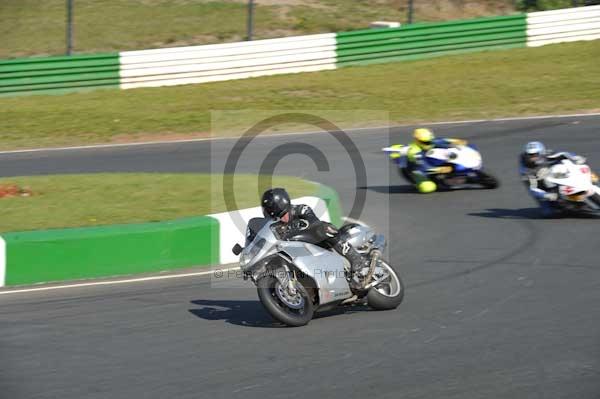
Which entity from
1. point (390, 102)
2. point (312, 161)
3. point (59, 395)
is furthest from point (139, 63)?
point (59, 395)

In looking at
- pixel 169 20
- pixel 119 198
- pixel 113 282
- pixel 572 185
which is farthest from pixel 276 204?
pixel 169 20

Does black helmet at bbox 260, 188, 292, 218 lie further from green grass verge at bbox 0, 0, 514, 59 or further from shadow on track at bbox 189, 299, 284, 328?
green grass verge at bbox 0, 0, 514, 59

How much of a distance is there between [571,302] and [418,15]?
22960 mm

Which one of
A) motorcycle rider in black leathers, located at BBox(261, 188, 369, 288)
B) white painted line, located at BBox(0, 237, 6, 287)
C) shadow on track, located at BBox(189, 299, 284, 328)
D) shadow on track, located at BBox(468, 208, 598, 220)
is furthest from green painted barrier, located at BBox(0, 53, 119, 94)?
motorcycle rider in black leathers, located at BBox(261, 188, 369, 288)

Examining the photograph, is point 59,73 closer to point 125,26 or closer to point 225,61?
point 225,61

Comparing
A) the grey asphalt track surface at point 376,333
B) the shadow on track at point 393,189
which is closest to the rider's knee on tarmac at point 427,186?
→ the shadow on track at point 393,189

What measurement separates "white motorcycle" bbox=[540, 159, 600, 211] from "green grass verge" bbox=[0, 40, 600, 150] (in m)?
8.69

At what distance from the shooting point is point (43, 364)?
6.70 m

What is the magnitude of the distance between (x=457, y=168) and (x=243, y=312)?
250 inches

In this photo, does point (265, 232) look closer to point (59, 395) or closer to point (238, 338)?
point (238, 338)

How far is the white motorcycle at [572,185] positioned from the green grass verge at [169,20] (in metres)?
16.1

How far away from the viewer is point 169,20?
91.2 ft

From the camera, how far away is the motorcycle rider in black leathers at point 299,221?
24.9 ft

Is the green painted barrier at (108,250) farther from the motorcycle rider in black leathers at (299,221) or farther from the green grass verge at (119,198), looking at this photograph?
the motorcycle rider in black leathers at (299,221)
